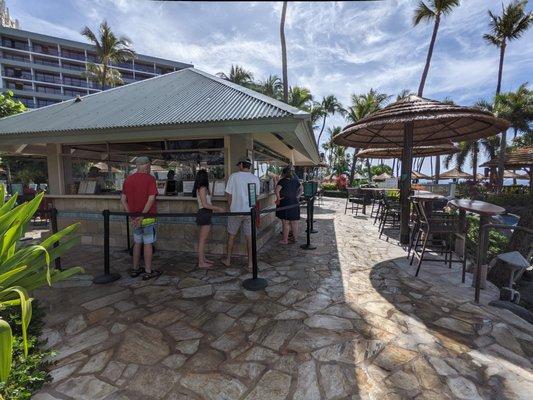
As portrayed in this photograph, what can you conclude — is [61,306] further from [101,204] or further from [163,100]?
[163,100]

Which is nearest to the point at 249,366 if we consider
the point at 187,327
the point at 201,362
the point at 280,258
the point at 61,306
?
the point at 201,362

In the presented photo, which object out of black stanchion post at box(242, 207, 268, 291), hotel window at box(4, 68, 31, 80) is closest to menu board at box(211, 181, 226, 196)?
black stanchion post at box(242, 207, 268, 291)

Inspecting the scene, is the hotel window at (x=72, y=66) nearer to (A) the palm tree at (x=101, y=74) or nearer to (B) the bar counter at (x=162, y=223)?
(A) the palm tree at (x=101, y=74)

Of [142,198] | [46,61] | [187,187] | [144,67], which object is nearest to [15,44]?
[46,61]

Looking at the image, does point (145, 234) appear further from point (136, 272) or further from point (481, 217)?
point (481, 217)

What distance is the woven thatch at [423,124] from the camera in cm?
475

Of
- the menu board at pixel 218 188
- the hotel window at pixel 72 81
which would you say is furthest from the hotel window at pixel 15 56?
the menu board at pixel 218 188

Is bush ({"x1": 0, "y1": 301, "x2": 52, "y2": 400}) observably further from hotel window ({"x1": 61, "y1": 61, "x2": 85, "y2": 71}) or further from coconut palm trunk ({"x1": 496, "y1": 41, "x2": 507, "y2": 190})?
hotel window ({"x1": 61, "y1": 61, "x2": 85, "y2": 71})

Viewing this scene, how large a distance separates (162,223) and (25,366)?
3.84m

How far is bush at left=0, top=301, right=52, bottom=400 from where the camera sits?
6.64 ft

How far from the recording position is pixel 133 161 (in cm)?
661

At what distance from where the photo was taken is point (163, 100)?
6031 millimetres

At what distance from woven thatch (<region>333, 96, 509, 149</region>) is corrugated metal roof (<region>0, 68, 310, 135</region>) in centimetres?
186

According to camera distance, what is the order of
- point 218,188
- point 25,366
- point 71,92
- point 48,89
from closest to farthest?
point 25,366 < point 218,188 < point 48,89 < point 71,92
